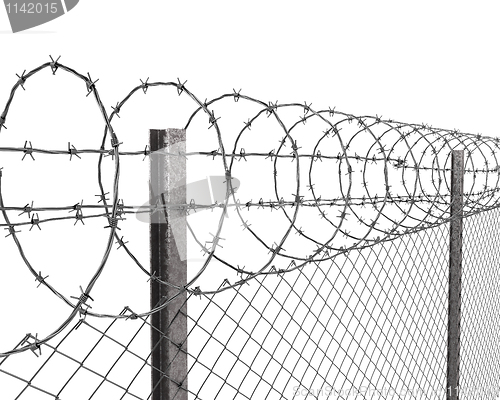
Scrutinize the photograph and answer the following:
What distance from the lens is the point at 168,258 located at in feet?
5.80

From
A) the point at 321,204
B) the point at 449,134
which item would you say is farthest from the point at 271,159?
the point at 449,134

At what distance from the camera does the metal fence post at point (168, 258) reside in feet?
5.73

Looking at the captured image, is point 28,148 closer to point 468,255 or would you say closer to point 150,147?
point 150,147

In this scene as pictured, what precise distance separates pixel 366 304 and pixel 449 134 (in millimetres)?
1296

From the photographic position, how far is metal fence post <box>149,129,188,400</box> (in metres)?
1.75

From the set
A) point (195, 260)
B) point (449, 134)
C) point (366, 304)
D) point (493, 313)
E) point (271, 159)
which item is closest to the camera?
point (195, 260)

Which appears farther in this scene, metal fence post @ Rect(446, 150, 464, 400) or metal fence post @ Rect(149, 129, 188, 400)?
metal fence post @ Rect(446, 150, 464, 400)

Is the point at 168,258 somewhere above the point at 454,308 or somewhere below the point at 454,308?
below

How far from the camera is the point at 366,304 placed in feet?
9.65

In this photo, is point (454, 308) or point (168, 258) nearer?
point (168, 258)

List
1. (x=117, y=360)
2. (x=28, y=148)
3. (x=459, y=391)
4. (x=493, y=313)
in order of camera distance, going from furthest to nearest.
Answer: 1. (x=493, y=313)
2. (x=459, y=391)
3. (x=117, y=360)
4. (x=28, y=148)

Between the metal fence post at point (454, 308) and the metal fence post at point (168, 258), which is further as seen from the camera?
the metal fence post at point (454, 308)

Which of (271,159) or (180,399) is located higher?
(271,159)

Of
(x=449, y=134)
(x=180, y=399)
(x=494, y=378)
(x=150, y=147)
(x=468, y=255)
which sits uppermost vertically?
(x=449, y=134)
